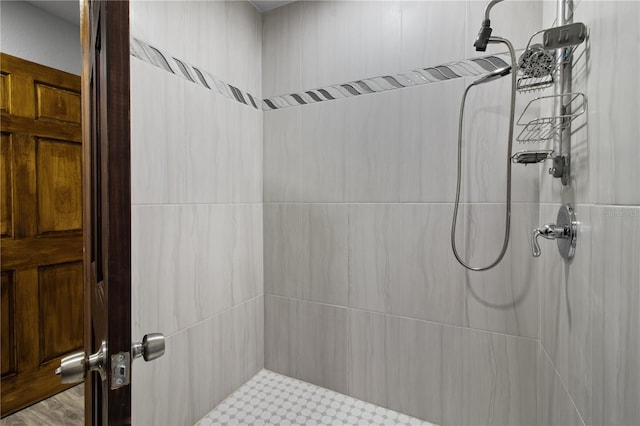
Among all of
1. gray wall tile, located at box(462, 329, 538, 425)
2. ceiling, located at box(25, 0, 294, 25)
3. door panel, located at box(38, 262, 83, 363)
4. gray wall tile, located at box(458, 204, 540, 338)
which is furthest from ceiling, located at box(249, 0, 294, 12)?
door panel, located at box(38, 262, 83, 363)

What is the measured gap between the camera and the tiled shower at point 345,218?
1.13 metres

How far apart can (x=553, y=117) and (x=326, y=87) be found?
3.41 ft

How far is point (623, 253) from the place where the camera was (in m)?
0.57

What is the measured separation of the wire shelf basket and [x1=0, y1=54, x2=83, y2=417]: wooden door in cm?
253

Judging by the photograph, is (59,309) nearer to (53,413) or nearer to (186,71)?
(53,413)

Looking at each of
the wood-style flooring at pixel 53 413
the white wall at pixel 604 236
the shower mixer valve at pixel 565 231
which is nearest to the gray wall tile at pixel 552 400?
the white wall at pixel 604 236

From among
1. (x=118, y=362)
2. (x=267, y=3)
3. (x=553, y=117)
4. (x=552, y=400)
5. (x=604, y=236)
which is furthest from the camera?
(x=267, y=3)

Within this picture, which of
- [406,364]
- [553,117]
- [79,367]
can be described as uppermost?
[553,117]

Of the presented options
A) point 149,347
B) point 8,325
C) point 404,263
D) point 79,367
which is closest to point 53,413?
point 8,325

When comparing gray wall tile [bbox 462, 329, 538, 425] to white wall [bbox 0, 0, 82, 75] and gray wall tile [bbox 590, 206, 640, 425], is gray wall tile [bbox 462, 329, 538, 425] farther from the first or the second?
white wall [bbox 0, 0, 82, 75]

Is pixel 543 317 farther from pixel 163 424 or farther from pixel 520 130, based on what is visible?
pixel 163 424

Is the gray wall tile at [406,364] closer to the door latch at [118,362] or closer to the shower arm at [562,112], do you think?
the shower arm at [562,112]

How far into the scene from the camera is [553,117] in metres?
0.82

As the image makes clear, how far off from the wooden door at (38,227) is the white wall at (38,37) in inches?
3.6
